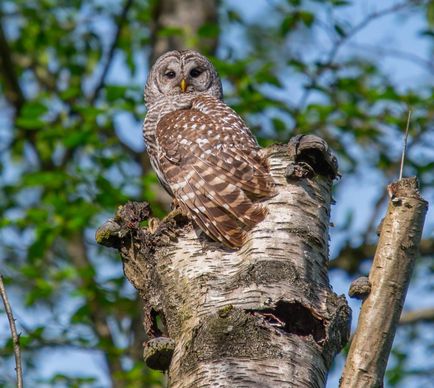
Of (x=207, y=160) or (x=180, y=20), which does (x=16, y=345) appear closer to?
(x=207, y=160)

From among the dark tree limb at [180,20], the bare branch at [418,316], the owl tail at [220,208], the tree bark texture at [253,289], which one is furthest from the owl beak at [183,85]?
the bare branch at [418,316]

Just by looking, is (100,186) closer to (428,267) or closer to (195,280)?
(428,267)

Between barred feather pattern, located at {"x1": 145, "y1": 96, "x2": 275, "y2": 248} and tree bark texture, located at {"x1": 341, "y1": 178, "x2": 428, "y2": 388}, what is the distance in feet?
3.06

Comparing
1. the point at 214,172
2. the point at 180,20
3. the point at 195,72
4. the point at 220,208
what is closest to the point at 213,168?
the point at 214,172

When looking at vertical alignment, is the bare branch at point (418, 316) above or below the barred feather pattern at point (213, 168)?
above

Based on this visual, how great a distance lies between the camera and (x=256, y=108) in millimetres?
9602

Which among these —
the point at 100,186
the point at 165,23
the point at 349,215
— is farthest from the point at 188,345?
the point at 165,23

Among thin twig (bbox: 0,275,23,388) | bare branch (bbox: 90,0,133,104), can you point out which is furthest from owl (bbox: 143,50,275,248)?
bare branch (bbox: 90,0,133,104)

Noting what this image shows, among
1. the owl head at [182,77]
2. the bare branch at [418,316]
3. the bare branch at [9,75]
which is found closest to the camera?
the owl head at [182,77]

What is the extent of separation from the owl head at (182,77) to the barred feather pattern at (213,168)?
1.02 m

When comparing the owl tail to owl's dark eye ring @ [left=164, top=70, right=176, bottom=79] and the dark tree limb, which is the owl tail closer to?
owl's dark eye ring @ [left=164, top=70, right=176, bottom=79]

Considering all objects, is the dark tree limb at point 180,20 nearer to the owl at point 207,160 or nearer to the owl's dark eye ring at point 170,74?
the owl's dark eye ring at point 170,74

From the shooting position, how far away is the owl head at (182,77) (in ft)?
27.4

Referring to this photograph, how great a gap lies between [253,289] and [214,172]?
7.11 feet
